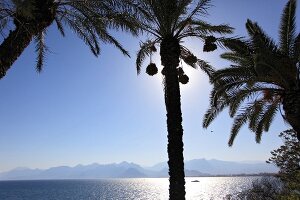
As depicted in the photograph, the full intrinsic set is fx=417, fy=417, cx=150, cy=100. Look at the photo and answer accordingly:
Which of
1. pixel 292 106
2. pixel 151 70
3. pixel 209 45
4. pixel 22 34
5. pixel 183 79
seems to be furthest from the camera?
pixel 292 106

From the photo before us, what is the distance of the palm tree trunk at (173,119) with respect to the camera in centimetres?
1230

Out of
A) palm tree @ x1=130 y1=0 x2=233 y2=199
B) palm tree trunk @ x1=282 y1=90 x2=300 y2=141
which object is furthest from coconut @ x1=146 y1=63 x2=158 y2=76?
palm tree trunk @ x1=282 y1=90 x2=300 y2=141

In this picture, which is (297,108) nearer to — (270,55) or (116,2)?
(270,55)

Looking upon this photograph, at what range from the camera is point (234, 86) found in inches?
655

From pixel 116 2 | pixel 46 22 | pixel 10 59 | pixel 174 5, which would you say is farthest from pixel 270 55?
pixel 10 59

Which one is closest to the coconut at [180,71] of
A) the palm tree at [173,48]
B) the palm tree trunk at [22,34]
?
the palm tree at [173,48]

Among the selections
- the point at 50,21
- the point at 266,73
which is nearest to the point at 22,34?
the point at 50,21

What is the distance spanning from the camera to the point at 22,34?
10.9m

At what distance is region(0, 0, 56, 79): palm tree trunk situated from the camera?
10633 millimetres

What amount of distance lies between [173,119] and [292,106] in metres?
5.45

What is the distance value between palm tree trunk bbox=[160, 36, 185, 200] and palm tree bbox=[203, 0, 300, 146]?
235 centimetres

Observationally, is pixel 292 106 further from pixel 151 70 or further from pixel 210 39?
pixel 151 70

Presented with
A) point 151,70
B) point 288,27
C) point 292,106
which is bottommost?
point 292,106

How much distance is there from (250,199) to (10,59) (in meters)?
22.3
